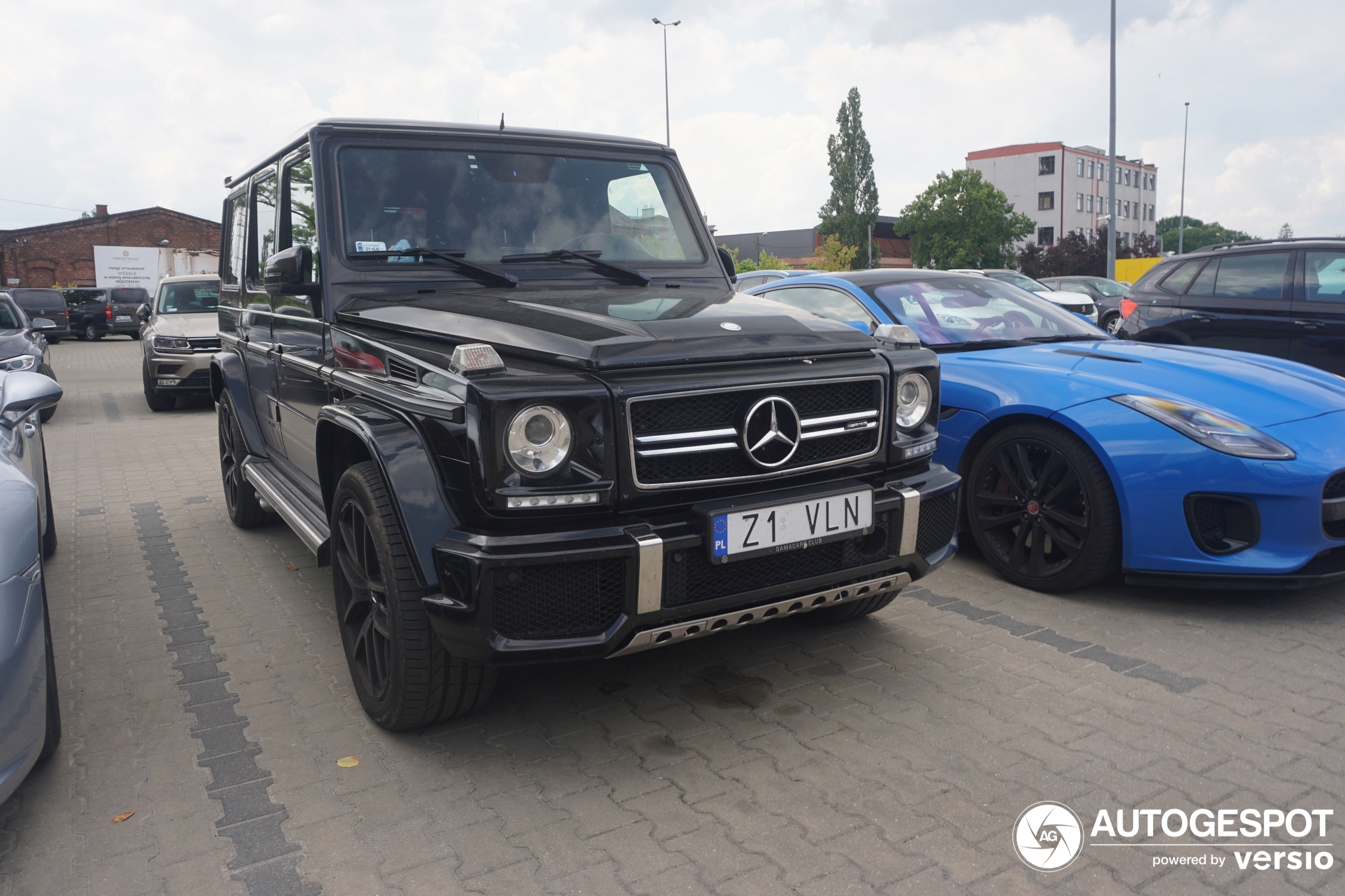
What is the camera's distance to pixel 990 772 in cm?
281

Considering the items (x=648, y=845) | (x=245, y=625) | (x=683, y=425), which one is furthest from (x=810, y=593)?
(x=245, y=625)

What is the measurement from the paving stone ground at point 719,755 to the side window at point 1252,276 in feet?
14.0

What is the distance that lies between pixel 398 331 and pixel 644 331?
35.2 inches

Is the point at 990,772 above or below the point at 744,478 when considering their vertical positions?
below

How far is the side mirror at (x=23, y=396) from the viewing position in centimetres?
382

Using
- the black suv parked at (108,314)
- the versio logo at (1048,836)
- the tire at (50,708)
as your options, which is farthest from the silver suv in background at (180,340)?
the black suv parked at (108,314)

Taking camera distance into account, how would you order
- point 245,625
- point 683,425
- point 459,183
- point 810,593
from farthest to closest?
point 245,625
point 459,183
point 810,593
point 683,425

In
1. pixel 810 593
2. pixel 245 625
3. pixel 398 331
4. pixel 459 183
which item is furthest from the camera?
pixel 245 625

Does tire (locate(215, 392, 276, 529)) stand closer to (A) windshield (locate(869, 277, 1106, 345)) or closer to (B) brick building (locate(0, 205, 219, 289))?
(A) windshield (locate(869, 277, 1106, 345))

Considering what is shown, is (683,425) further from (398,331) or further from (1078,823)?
(1078,823)

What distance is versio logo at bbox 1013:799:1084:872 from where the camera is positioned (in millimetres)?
2391

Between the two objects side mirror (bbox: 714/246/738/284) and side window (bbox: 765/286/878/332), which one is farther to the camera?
side window (bbox: 765/286/878/332)

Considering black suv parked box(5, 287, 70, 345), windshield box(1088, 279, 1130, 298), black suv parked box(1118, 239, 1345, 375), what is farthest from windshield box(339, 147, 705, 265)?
black suv parked box(5, 287, 70, 345)

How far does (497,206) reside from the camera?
386 cm
